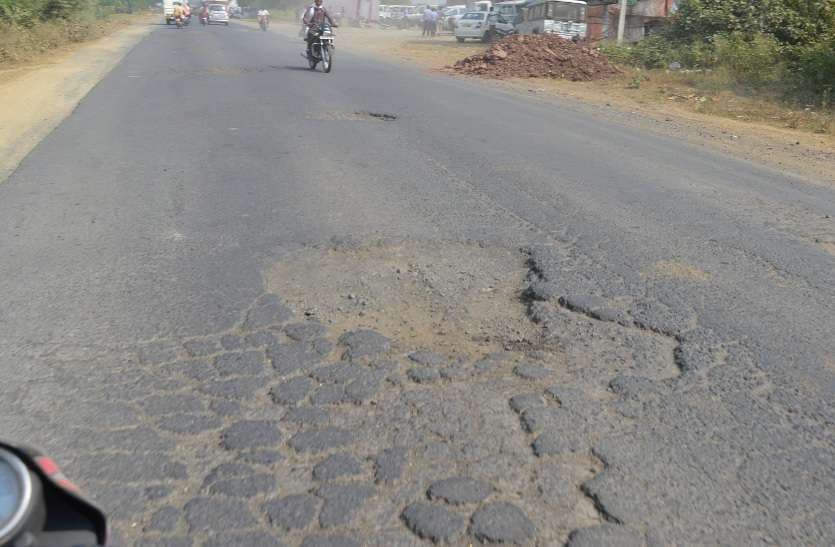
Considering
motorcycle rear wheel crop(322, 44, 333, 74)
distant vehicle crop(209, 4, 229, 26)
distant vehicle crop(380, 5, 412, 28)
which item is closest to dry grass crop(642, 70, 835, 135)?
motorcycle rear wheel crop(322, 44, 333, 74)

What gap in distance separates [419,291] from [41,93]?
1207 centimetres

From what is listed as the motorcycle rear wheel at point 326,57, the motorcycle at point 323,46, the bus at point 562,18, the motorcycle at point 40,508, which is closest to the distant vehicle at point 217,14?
the bus at point 562,18

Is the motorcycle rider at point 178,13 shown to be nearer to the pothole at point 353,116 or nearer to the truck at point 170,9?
the truck at point 170,9

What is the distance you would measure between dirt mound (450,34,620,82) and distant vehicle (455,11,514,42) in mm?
13290

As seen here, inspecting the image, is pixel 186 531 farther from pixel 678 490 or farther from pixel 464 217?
pixel 464 217

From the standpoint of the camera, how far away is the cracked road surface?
9.88 ft

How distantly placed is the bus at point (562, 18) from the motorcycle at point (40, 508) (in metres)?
30.4

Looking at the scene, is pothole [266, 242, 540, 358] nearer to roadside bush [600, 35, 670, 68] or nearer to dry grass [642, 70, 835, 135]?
dry grass [642, 70, 835, 135]

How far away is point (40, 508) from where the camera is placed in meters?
1.60

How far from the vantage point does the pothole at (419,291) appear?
4.50 meters

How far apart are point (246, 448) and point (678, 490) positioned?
1.65 m

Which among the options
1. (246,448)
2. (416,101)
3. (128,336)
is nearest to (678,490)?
(246,448)

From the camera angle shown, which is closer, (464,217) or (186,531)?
(186,531)

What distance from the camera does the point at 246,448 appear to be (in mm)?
3334
